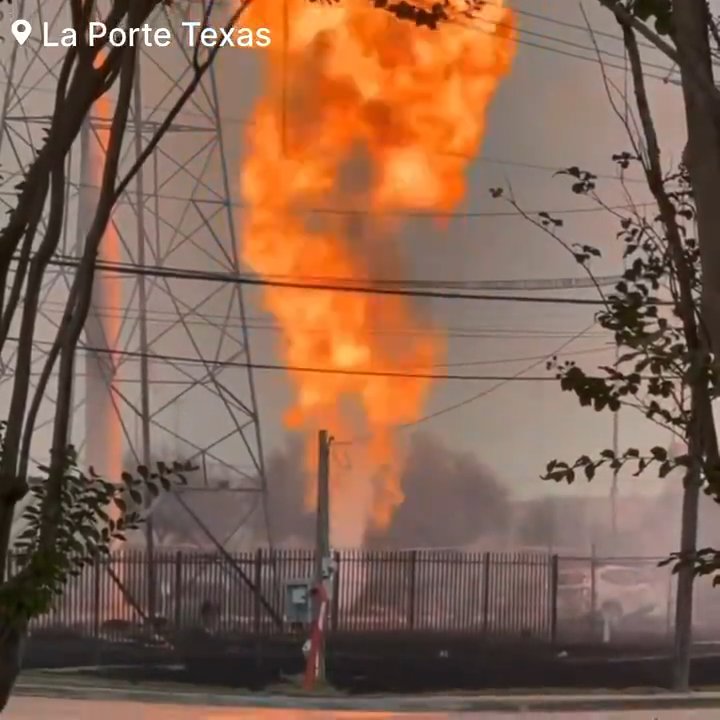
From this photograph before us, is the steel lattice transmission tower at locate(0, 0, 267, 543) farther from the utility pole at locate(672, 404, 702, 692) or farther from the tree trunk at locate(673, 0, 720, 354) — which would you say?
the tree trunk at locate(673, 0, 720, 354)

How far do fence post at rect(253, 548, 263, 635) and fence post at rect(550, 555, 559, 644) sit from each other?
13.3 feet

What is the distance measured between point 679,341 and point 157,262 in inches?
628

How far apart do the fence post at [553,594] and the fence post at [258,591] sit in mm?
4052

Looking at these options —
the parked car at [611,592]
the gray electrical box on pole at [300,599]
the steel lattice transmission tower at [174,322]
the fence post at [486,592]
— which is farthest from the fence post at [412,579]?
the gray electrical box on pole at [300,599]

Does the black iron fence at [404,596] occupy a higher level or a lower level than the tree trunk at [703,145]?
lower

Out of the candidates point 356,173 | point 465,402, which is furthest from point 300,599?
point 356,173

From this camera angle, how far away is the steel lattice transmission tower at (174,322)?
733 inches

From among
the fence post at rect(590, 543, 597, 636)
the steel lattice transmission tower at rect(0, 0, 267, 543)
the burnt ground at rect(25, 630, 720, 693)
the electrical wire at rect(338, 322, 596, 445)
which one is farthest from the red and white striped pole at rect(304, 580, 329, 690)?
the fence post at rect(590, 543, 597, 636)

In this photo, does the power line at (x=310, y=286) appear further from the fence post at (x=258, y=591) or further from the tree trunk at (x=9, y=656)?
the tree trunk at (x=9, y=656)

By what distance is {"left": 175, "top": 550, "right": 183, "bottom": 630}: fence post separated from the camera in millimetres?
19767

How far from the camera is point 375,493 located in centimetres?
2019

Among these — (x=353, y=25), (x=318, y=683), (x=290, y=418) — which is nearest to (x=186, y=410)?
(x=290, y=418)

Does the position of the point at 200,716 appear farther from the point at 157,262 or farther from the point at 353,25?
the point at 353,25

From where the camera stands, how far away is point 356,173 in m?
21.4
